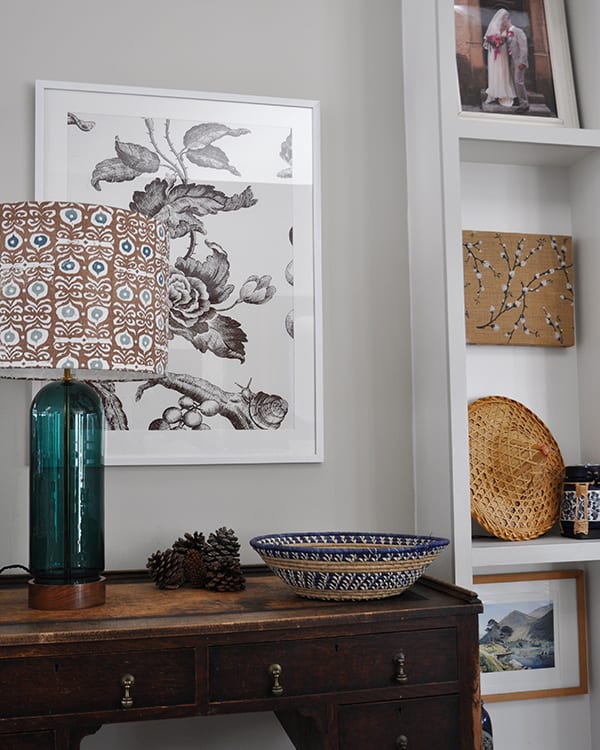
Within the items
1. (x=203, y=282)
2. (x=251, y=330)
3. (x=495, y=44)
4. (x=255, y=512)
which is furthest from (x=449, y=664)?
(x=495, y=44)

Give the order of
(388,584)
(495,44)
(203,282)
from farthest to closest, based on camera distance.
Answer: (495,44), (203,282), (388,584)

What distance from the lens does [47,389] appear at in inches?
66.6

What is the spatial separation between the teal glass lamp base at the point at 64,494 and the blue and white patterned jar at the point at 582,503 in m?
1.08

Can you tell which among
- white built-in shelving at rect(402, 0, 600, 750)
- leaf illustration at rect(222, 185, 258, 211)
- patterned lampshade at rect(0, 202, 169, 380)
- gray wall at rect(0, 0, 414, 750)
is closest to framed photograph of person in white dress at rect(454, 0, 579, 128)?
white built-in shelving at rect(402, 0, 600, 750)

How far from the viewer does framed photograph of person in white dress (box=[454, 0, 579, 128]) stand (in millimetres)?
2184

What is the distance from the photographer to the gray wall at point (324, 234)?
201 cm

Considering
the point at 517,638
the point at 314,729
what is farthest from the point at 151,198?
the point at 517,638

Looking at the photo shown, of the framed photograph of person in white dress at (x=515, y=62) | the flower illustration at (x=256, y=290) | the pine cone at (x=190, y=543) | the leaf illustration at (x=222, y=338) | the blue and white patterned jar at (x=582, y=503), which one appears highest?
the framed photograph of person in white dress at (x=515, y=62)

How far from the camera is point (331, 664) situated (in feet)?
5.12

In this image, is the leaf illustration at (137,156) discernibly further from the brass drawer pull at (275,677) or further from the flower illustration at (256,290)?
the brass drawer pull at (275,677)

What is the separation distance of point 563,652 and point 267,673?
990 mm

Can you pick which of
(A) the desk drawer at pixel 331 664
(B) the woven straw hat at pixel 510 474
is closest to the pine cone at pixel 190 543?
(A) the desk drawer at pixel 331 664

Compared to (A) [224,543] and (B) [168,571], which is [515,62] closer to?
(A) [224,543]

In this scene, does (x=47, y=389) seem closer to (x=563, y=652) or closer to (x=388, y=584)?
(x=388, y=584)
